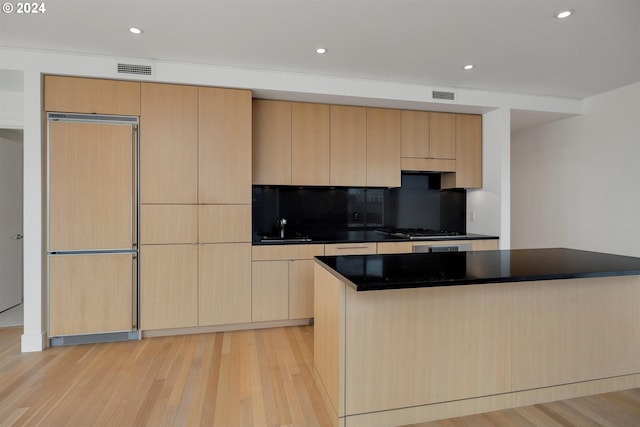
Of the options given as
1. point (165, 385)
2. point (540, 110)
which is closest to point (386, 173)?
point (540, 110)

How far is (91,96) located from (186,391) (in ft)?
8.69

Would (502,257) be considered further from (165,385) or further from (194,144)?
(194,144)

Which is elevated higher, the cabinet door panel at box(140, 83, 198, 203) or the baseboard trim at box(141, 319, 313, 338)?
the cabinet door panel at box(140, 83, 198, 203)

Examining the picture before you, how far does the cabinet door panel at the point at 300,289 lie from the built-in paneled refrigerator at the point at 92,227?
147 centimetres

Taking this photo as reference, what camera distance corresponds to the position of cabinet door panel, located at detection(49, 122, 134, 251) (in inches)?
114

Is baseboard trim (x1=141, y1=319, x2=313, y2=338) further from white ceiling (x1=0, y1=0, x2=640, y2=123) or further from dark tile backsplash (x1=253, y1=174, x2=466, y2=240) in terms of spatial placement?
white ceiling (x1=0, y1=0, x2=640, y2=123)

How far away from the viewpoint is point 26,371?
8.11 feet

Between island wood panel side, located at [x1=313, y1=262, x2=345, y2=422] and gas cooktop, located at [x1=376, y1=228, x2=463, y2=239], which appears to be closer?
island wood panel side, located at [x1=313, y1=262, x2=345, y2=422]

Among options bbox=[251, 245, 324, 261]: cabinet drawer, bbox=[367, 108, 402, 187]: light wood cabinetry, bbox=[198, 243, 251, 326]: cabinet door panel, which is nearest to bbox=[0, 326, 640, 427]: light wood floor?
bbox=[198, 243, 251, 326]: cabinet door panel

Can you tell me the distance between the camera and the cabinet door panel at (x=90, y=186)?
114 inches

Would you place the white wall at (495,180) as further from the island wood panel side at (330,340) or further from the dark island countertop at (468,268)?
the island wood panel side at (330,340)

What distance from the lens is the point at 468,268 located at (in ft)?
6.19

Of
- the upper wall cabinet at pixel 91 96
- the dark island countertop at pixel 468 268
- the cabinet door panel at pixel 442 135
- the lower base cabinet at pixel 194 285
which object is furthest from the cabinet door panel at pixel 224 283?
the cabinet door panel at pixel 442 135

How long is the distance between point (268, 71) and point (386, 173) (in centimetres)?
176
